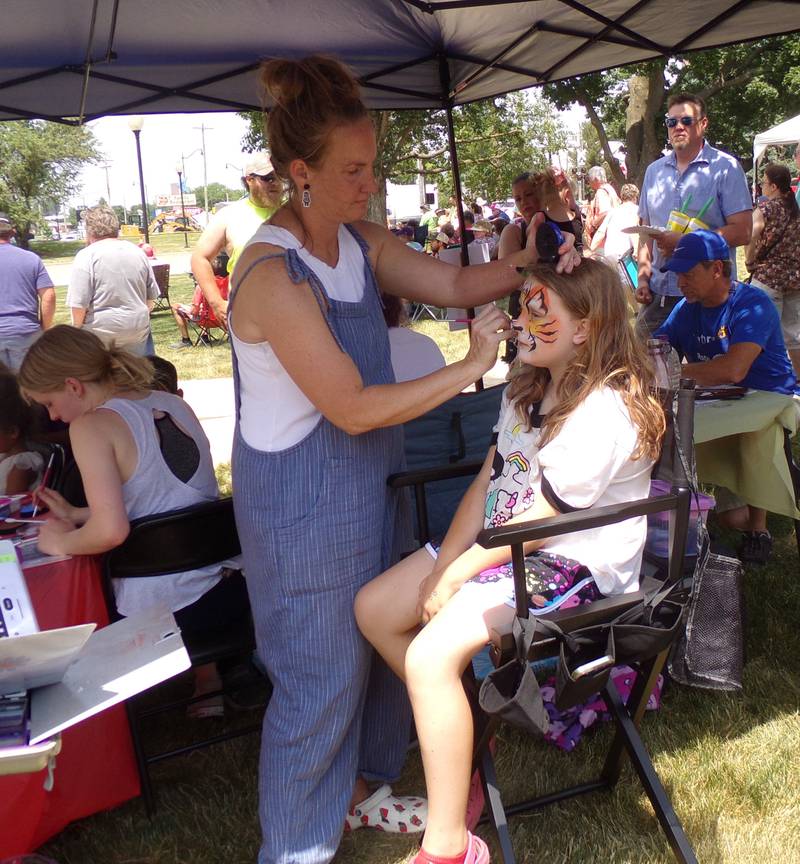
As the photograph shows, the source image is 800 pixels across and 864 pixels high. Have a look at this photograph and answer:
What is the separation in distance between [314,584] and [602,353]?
80 cm

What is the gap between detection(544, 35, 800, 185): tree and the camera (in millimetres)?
16016

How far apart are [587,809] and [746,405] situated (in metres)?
1.48

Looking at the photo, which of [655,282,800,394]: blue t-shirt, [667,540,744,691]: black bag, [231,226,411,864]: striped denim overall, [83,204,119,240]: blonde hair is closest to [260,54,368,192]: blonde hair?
[231,226,411,864]: striped denim overall

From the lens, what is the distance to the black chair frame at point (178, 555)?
235 centimetres

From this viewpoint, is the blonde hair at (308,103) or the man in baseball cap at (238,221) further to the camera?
the man in baseball cap at (238,221)

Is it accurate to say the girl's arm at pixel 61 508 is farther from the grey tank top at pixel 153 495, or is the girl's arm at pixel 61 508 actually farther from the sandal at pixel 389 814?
the sandal at pixel 389 814

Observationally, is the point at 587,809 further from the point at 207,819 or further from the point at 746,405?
the point at 746,405

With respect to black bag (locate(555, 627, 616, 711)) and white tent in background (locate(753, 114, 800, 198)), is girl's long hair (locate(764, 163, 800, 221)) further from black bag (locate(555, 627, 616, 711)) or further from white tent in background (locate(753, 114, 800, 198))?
white tent in background (locate(753, 114, 800, 198))

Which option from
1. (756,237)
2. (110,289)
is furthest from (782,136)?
(110,289)

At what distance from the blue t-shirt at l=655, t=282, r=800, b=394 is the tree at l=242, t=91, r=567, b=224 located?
908 cm

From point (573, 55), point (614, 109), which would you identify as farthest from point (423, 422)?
point (614, 109)

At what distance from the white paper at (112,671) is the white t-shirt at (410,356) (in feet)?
5.28

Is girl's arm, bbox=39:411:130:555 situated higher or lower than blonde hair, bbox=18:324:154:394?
lower

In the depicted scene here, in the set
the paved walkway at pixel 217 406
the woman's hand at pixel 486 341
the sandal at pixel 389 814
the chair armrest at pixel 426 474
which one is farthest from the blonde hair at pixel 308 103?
the paved walkway at pixel 217 406
